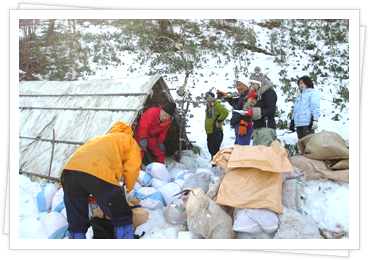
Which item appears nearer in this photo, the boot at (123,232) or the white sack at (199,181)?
the boot at (123,232)

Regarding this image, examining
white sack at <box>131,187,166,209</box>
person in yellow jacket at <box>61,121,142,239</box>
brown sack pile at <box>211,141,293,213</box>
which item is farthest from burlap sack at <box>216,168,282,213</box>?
person in yellow jacket at <box>61,121,142,239</box>

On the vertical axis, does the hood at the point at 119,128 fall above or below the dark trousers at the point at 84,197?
above

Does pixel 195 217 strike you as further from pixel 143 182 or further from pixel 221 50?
pixel 221 50

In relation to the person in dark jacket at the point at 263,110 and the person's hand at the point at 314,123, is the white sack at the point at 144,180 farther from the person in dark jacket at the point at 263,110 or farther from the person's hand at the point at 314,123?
the person's hand at the point at 314,123

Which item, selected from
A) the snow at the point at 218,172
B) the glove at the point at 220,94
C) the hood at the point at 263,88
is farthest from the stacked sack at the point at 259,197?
the glove at the point at 220,94

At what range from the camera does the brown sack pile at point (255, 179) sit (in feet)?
8.06

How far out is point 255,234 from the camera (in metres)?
2.34

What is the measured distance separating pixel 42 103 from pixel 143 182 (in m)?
3.18

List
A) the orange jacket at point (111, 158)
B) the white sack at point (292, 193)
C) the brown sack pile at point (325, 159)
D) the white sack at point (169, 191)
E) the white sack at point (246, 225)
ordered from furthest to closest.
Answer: the white sack at point (169, 191), the brown sack pile at point (325, 159), the white sack at point (292, 193), the white sack at point (246, 225), the orange jacket at point (111, 158)

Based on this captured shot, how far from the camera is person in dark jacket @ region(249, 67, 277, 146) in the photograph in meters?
3.43

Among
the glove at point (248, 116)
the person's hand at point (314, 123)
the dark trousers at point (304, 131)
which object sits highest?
the glove at point (248, 116)

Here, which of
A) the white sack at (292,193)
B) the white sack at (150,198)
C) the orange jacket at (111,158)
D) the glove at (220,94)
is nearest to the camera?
the orange jacket at (111,158)

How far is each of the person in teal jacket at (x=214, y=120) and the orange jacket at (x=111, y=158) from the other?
2188mm

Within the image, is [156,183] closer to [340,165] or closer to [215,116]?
[215,116]
